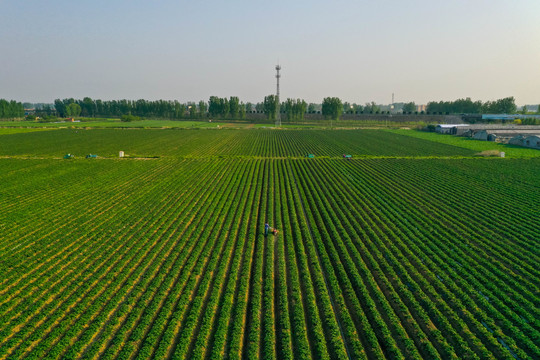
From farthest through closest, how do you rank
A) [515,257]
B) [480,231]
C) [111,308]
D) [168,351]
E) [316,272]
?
[480,231]
[515,257]
[316,272]
[111,308]
[168,351]

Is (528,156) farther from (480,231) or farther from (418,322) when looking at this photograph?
(418,322)

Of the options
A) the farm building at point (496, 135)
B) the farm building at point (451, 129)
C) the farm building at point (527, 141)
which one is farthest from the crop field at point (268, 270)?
the farm building at point (451, 129)

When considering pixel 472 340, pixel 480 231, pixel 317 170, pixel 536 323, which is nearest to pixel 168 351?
pixel 472 340

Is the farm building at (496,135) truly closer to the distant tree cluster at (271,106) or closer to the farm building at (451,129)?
the farm building at (451,129)

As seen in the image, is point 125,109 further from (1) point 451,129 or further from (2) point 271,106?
(1) point 451,129

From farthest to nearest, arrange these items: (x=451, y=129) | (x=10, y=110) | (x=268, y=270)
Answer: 1. (x=10, y=110)
2. (x=451, y=129)
3. (x=268, y=270)

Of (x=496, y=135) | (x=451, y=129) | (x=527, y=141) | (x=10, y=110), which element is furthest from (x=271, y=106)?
(x=10, y=110)
